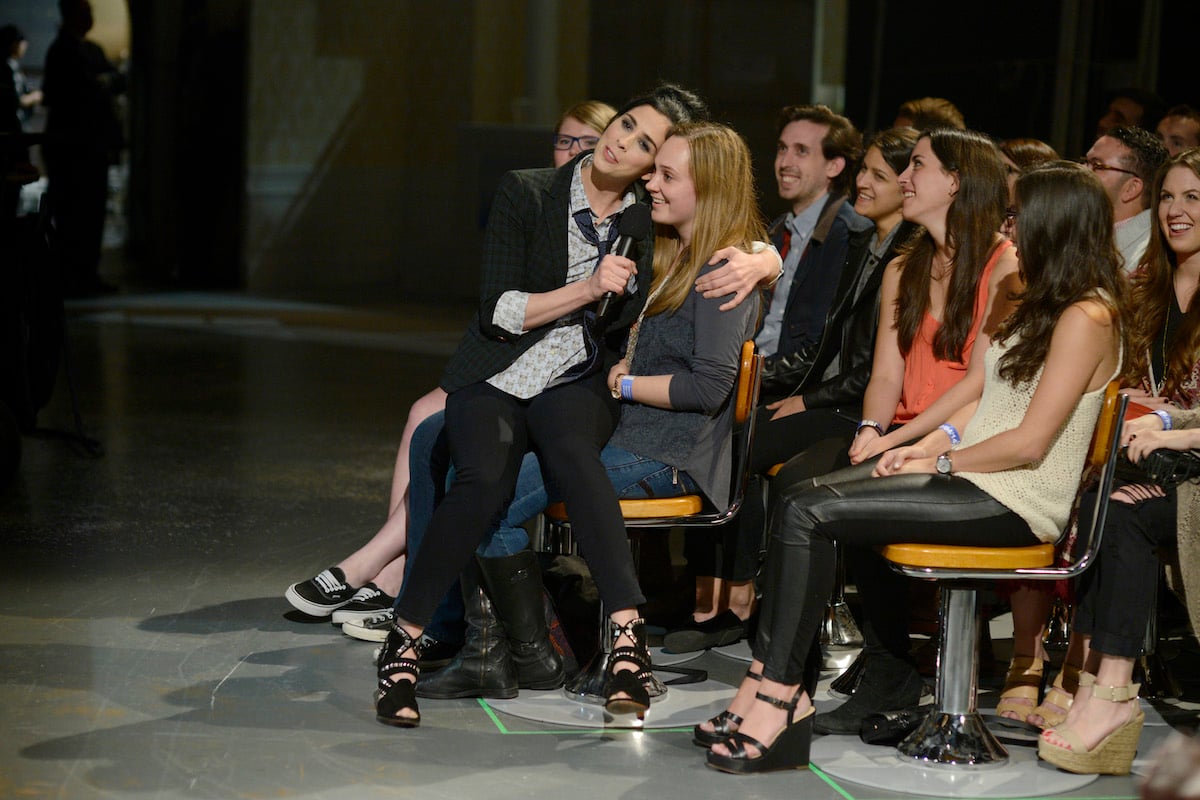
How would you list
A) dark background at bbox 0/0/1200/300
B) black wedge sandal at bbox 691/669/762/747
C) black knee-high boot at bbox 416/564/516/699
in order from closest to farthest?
black wedge sandal at bbox 691/669/762/747 → black knee-high boot at bbox 416/564/516/699 → dark background at bbox 0/0/1200/300

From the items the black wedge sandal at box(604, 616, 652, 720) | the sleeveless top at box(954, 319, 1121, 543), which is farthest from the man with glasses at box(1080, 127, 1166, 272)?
the black wedge sandal at box(604, 616, 652, 720)

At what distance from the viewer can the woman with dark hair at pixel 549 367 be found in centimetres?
337

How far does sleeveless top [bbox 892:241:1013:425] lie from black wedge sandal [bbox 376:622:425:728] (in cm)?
127

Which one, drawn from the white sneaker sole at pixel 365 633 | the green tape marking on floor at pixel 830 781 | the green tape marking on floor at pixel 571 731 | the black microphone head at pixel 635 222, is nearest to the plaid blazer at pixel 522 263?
the black microphone head at pixel 635 222

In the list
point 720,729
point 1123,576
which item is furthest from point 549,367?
point 1123,576

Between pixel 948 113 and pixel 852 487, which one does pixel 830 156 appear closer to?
pixel 948 113

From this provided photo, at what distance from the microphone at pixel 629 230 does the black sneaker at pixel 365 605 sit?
3.52ft

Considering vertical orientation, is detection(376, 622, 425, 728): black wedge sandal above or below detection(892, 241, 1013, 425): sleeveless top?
below

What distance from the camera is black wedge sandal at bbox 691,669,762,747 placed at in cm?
311

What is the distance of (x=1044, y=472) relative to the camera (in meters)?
3.06

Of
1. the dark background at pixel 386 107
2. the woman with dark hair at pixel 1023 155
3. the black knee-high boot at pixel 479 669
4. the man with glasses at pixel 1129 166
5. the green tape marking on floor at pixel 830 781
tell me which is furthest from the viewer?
the dark background at pixel 386 107

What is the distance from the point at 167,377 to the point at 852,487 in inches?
227

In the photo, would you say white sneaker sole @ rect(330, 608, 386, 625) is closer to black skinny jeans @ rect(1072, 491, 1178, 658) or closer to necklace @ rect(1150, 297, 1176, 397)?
black skinny jeans @ rect(1072, 491, 1178, 658)

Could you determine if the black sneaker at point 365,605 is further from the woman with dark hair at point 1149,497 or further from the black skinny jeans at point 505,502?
the woman with dark hair at point 1149,497
